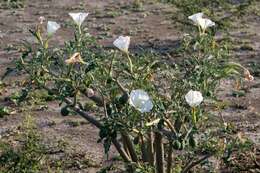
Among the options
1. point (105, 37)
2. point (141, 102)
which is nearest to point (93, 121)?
point (141, 102)

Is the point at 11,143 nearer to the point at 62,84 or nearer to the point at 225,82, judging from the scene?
the point at 62,84

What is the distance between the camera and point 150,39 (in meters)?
9.20

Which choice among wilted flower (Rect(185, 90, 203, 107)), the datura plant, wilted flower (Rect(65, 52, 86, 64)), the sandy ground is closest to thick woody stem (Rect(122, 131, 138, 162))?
the datura plant

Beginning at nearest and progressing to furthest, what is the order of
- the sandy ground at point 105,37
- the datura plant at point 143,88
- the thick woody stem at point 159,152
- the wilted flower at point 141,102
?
the wilted flower at point 141,102, the datura plant at point 143,88, the thick woody stem at point 159,152, the sandy ground at point 105,37

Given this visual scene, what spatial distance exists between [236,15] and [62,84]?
7294 mm

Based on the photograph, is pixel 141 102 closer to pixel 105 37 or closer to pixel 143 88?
pixel 143 88

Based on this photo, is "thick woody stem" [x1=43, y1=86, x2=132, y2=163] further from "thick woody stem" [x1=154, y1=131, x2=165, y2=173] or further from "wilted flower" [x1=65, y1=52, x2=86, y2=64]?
"wilted flower" [x1=65, y1=52, x2=86, y2=64]

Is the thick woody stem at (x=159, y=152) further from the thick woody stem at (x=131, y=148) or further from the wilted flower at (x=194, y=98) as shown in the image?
the wilted flower at (x=194, y=98)

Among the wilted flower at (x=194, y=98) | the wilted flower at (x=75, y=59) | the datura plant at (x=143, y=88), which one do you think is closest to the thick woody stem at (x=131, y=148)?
the datura plant at (x=143, y=88)

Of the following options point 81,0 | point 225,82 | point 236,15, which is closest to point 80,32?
point 225,82

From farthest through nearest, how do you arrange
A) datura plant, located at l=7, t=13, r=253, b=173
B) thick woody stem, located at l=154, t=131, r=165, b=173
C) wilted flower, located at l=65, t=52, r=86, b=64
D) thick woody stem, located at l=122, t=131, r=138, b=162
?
thick woody stem, located at l=122, t=131, r=138, b=162, thick woody stem, located at l=154, t=131, r=165, b=173, wilted flower, located at l=65, t=52, r=86, b=64, datura plant, located at l=7, t=13, r=253, b=173

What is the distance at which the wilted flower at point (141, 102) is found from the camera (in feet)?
10.1

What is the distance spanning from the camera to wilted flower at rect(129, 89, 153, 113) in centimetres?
307

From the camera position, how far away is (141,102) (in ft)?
10.1
